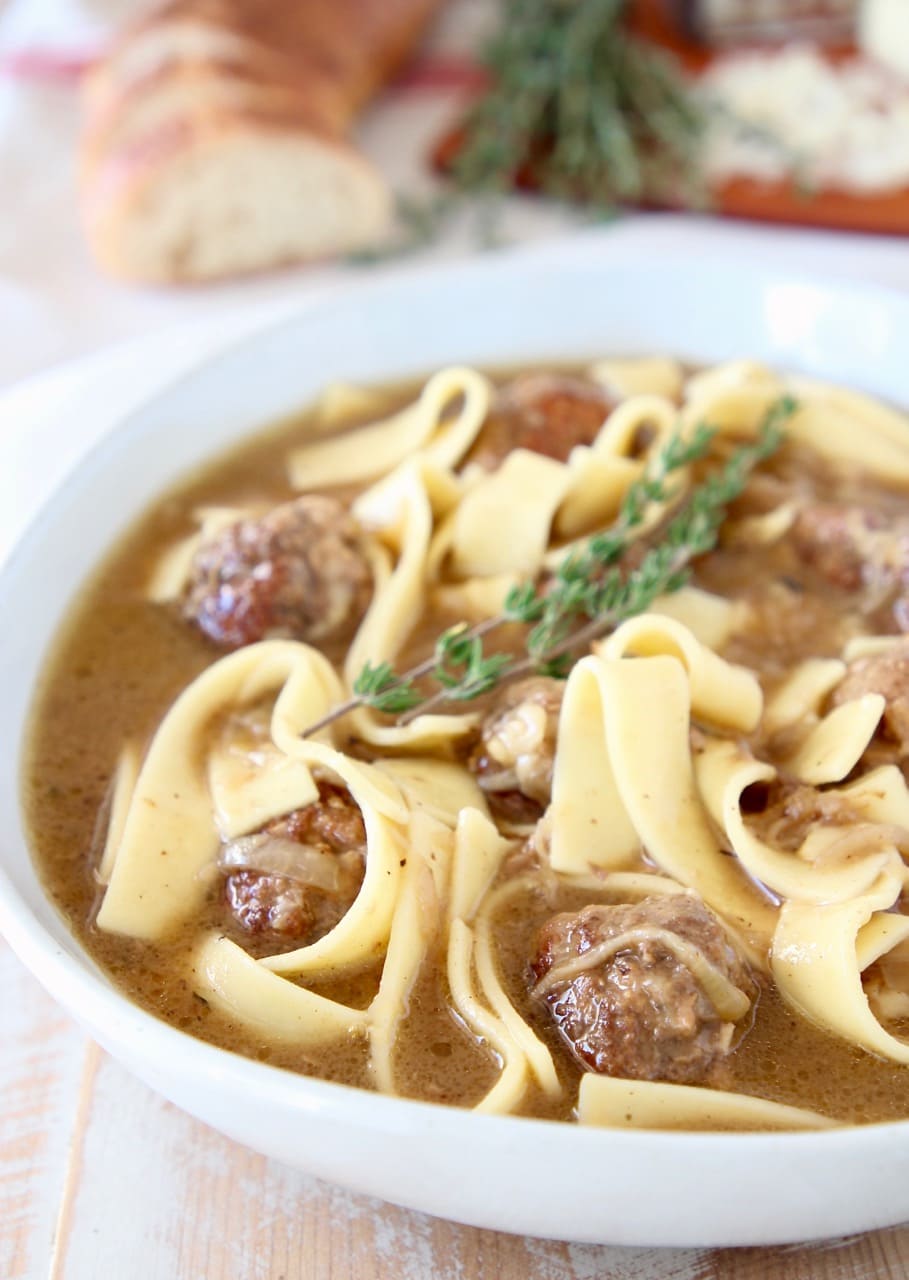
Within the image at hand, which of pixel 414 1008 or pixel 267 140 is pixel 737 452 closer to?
pixel 414 1008

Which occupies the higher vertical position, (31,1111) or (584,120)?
(584,120)

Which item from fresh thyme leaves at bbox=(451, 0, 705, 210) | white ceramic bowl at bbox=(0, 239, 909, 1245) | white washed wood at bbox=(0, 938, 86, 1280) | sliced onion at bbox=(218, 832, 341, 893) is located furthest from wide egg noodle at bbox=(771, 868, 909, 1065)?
fresh thyme leaves at bbox=(451, 0, 705, 210)

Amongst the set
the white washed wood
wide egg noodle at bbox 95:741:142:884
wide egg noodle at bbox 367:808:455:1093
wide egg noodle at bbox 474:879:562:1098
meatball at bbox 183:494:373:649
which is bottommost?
the white washed wood

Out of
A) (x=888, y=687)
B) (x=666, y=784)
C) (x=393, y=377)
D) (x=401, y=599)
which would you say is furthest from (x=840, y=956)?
(x=393, y=377)

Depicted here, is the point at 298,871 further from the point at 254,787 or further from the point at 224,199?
the point at 224,199

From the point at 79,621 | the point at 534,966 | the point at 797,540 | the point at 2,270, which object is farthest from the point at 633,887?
the point at 2,270

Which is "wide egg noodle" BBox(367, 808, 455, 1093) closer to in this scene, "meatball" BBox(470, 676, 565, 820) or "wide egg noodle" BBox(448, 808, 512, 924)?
"wide egg noodle" BBox(448, 808, 512, 924)

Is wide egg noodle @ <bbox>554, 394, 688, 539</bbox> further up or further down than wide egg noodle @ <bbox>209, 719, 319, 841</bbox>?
further down
